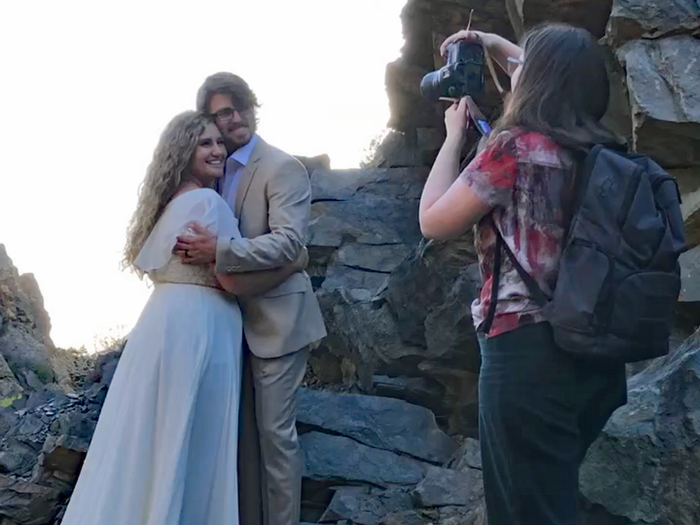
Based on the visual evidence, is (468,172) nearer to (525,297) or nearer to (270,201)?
(525,297)

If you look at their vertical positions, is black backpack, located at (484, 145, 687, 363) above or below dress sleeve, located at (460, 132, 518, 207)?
below

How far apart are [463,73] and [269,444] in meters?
1.94

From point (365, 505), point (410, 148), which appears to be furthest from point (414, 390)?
point (410, 148)

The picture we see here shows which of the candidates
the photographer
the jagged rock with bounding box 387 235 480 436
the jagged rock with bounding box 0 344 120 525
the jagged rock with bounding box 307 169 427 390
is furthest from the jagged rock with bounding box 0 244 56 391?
the photographer

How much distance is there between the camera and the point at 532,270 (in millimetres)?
2252

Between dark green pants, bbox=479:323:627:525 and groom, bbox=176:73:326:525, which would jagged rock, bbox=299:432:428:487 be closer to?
groom, bbox=176:73:326:525

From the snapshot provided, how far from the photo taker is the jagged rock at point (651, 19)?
449 centimetres

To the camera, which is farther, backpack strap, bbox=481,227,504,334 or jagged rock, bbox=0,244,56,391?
jagged rock, bbox=0,244,56,391

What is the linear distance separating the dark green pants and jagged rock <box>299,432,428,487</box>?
2.90 m

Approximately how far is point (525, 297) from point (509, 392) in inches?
10.3

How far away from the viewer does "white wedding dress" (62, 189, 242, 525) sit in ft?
11.0

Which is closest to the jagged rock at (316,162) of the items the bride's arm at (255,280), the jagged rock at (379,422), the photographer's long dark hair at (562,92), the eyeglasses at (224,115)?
the jagged rock at (379,422)

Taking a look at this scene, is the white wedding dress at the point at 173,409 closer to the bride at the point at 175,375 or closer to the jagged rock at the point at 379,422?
the bride at the point at 175,375

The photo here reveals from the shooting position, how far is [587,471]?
332 cm
